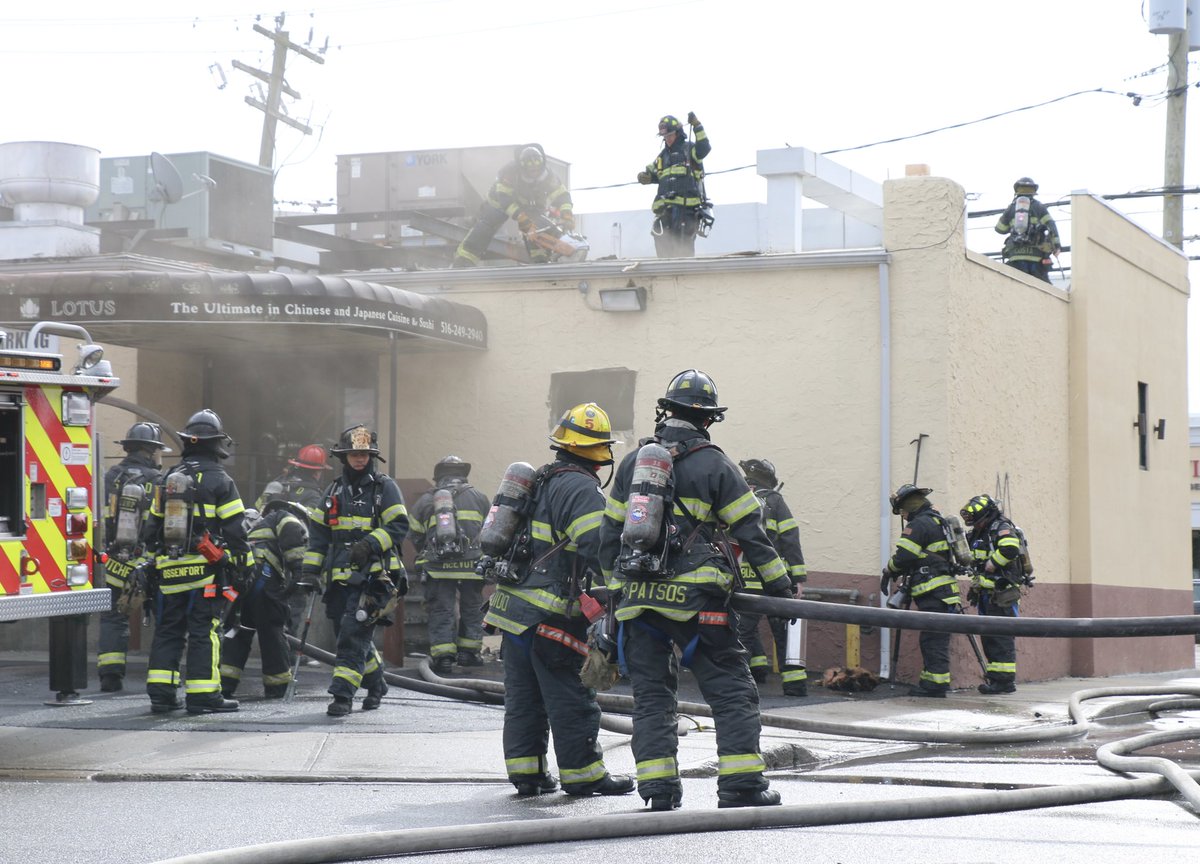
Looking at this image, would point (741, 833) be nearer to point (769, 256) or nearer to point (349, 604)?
point (349, 604)

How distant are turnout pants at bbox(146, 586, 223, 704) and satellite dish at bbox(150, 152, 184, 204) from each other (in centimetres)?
1037

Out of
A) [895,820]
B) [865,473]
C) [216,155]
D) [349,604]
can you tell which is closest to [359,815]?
[895,820]

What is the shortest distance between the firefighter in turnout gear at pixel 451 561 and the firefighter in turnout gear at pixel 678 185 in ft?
12.6

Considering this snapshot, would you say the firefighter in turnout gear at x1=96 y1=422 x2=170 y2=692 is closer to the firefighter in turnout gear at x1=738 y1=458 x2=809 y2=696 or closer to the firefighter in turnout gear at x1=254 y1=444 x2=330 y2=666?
the firefighter in turnout gear at x1=254 y1=444 x2=330 y2=666

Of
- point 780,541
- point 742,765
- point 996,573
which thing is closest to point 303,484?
point 780,541

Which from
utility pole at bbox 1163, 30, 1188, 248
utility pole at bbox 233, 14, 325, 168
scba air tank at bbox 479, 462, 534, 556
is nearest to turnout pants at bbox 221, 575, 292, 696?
scba air tank at bbox 479, 462, 534, 556

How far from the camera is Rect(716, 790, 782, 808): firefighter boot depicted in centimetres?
649

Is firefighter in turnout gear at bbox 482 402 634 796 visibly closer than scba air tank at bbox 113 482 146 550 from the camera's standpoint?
Yes

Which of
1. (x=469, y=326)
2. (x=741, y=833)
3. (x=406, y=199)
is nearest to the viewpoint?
(x=741, y=833)

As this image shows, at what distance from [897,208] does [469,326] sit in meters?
4.41

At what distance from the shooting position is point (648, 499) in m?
6.52

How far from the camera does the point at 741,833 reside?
19.9 ft

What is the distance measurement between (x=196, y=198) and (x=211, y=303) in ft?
19.8

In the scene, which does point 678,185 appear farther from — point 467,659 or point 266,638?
point 266,638
